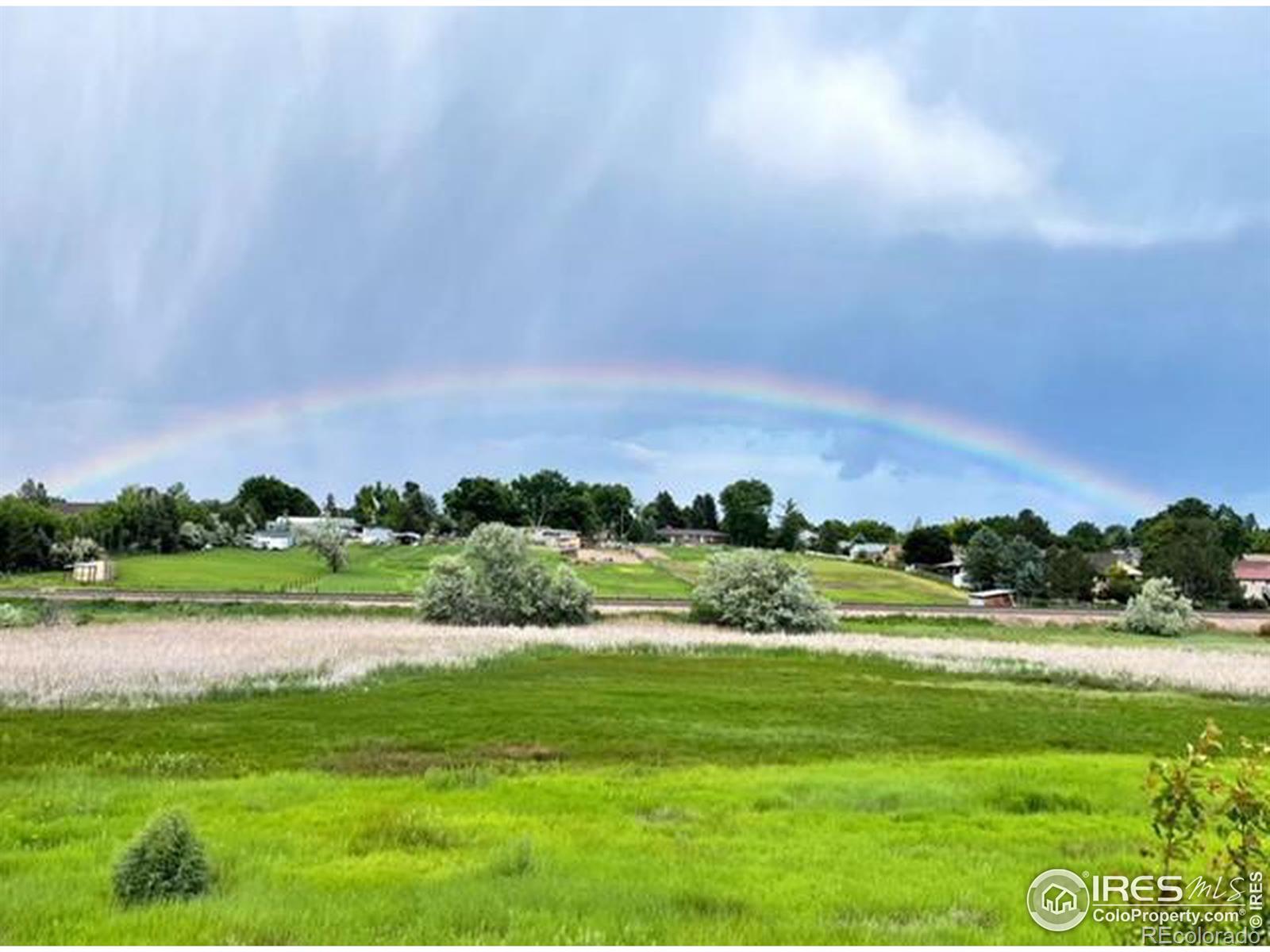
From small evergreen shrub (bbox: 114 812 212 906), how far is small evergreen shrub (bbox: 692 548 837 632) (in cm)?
5650

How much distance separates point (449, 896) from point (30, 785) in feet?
31.4

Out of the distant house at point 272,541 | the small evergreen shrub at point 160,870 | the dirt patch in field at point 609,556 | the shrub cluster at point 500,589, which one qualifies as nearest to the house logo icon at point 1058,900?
the small evergreen shrub at point 160,870

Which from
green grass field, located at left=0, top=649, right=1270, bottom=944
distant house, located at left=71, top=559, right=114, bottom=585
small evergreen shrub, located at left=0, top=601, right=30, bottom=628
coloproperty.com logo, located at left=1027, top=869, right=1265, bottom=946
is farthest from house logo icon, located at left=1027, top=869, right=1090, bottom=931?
distant house, located at left=71, top=559, right=114, bottom=585

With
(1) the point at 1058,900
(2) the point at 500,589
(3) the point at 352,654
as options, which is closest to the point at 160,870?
(1) the point at 1058,900

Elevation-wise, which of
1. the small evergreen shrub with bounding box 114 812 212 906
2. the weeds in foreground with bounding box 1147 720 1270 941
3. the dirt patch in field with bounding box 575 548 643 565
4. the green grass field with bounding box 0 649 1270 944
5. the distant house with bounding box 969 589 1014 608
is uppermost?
the dirt patch in field with bounding box 575 548 643 565

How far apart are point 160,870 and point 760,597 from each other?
58336 mm

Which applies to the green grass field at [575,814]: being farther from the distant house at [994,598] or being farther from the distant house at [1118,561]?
the distant house at [1118,561]

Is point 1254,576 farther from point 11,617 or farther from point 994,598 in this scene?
point 11,617

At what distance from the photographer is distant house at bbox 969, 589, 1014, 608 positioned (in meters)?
110

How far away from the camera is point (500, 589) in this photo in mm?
64875

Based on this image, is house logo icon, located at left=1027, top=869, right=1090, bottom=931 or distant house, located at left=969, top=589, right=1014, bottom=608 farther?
distant house, located at left=969, top=589, right=1014, bottom=608

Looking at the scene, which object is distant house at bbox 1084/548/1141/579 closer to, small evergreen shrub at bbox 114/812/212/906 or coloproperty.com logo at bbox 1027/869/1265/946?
coloproperty.com logo at bbox 1027/869/1265/946

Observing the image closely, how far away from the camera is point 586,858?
36.4 feet

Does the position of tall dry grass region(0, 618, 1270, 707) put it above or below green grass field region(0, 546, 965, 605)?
below
